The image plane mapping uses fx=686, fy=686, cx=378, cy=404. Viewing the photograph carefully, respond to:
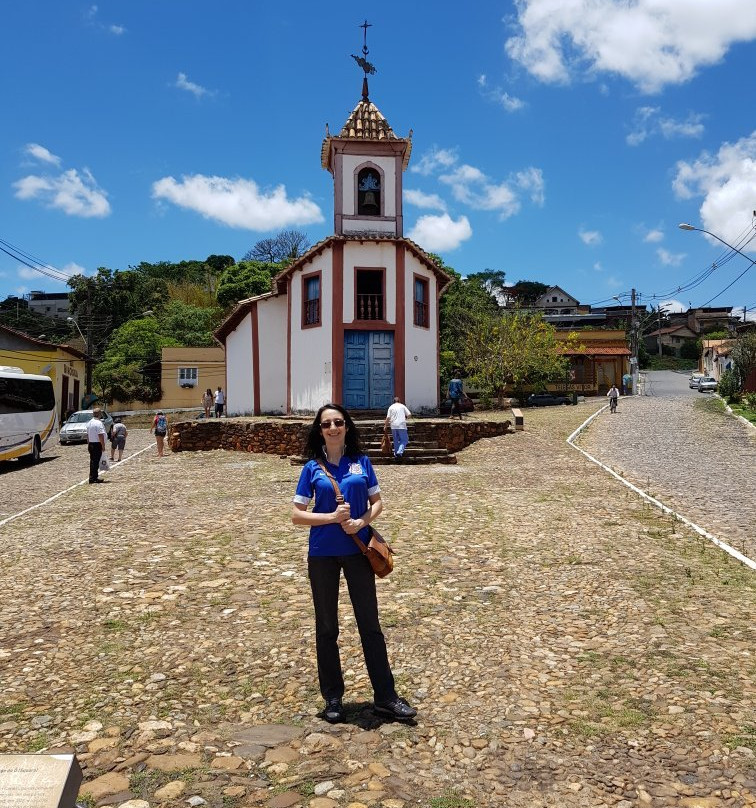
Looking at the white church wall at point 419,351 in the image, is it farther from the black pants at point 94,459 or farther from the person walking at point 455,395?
the black pants at point 94,459

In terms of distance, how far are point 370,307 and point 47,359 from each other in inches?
1078

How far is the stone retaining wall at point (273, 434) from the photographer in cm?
1844

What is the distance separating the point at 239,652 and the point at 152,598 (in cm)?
167

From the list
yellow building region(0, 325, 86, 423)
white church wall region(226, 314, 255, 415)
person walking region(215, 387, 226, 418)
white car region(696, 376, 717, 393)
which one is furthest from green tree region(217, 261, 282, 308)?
white car region(696, 376, 717, 393)

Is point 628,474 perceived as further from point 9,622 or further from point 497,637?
point 9,622

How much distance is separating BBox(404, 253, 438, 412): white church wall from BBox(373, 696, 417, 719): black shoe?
16890 millimetres

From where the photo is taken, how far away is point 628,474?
570 inches

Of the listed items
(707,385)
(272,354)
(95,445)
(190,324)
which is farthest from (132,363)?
(707,385)

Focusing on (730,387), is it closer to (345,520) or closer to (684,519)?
(684,519)

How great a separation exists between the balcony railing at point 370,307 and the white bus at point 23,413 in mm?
10281

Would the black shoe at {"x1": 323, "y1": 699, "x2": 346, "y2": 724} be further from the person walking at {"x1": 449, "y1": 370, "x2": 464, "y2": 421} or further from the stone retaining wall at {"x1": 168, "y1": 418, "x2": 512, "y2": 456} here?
the person walking at {"x1": 449, "y1": 370, "x2": 464, "y2": 421}

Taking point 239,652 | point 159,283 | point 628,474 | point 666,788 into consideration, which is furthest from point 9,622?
point 159,283

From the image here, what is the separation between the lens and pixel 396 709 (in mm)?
4043

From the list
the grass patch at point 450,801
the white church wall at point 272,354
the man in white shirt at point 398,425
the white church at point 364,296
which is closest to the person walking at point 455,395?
the white church at point 364,296
